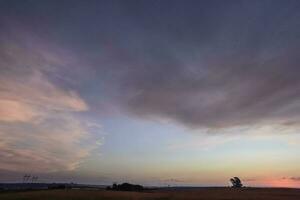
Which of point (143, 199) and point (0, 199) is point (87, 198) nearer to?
point (143, 199)

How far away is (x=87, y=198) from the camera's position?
10631 cm

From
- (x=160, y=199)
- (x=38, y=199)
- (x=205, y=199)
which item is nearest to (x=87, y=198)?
(x=38, y=199)

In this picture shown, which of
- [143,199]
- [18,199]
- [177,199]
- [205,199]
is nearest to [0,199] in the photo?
[18,199]

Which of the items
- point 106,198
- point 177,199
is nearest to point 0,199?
point 106,198

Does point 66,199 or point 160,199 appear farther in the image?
point 160,199

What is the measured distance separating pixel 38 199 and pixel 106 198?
19.2 metres

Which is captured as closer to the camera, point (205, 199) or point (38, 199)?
point (38, 199)

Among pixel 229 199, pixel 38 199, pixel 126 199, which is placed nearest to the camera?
pixel 38 199

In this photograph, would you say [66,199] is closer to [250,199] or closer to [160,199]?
[160,199]

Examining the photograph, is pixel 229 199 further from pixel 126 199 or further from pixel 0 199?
pixel 0 199

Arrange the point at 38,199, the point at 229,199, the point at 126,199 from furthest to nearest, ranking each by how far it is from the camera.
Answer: the point at 229,199, the point at 126,199, the point at 38,199

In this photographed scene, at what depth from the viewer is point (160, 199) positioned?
354 feet

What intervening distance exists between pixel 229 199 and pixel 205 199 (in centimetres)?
911

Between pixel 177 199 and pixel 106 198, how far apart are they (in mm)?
20695
